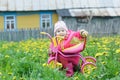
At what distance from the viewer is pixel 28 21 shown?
31609 millimetres

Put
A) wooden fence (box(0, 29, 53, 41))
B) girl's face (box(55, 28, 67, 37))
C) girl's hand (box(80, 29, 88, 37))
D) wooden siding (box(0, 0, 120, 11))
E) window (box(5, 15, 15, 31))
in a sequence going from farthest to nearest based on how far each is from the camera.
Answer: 1. window (box(5, 15, 15, 31))
2. wooden siding (box(0, 0, 120, 11))
3. wooden fence (box(0, 29, 53, 41))
4. girl's face (box(55, 28, 67, 37))
5. girl's hand (box(80, 29, 88, 37))

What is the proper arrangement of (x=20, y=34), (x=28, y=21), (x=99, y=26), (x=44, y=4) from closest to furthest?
(x=20, y=34) < (x=99, y=26) < (x=44, y=4) < (x=28, y=21)

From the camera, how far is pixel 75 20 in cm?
3136

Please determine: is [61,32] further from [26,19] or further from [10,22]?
[10,22]

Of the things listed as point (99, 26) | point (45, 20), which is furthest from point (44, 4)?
point (99, 26)

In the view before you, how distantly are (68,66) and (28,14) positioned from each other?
82.0 feet

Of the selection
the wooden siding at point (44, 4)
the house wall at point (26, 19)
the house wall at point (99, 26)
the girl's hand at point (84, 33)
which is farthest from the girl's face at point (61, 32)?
the house wall at point (26, 19)

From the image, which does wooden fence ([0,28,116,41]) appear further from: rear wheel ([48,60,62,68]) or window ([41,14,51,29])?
rear wheel ([48,60,62,68])

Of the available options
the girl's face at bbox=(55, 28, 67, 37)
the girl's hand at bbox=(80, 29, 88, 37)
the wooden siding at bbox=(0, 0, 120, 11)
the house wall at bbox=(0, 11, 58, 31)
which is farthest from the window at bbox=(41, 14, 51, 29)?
the girl's hand at bbox=(80, 29, 88, 37)

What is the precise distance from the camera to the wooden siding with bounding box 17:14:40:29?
104 ft

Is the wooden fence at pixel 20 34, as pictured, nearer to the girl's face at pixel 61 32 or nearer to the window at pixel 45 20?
the window at pixel 45 20

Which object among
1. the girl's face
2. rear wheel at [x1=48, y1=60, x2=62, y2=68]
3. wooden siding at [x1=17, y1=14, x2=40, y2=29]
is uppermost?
the girl's face

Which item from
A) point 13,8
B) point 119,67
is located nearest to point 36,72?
point 119,67

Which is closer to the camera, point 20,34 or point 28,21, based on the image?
point 20,34
